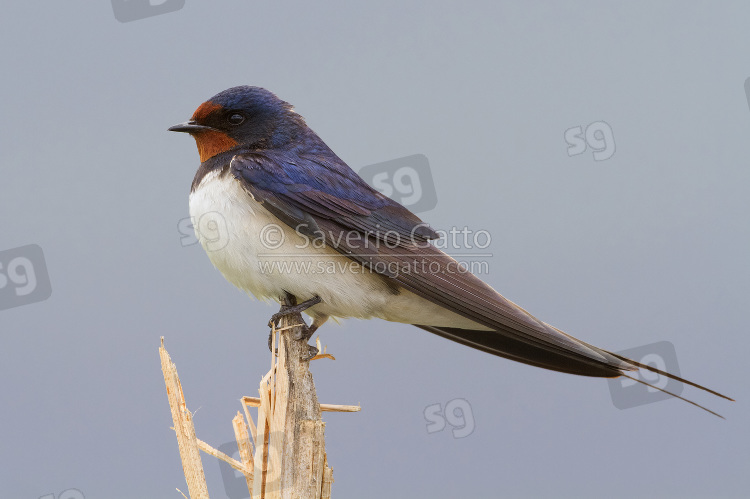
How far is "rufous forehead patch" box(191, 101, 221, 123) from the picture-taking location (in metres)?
2.33

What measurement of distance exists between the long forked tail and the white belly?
10.4 inches

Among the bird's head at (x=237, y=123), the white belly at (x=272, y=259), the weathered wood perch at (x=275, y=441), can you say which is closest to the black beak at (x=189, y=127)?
the bird's head at (x=237, y=123)

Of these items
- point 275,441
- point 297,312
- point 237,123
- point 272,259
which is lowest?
point 275,441

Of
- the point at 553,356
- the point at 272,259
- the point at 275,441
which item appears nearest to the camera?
the point at 275,441

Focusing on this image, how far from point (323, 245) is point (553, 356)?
0.69 metres

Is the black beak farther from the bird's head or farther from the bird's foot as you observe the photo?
the bird's foot

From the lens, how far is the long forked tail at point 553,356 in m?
2.09

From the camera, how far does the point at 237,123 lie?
2.35m

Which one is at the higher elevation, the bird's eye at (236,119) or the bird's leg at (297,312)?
the bird's eye at (236,119)

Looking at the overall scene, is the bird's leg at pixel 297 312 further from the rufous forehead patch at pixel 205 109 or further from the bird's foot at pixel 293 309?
the rufous forehead patch at pixel 205 109

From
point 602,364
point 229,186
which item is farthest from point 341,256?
point 602,364

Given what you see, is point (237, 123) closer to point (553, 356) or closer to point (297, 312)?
point (297, 312)

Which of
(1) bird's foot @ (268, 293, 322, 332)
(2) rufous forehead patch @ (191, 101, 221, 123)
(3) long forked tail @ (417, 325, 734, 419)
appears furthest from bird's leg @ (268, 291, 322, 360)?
(2) rufous forehead patch @ (191, 101, 221, 123)

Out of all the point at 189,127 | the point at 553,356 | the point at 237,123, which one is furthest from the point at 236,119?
the point at 553,356
